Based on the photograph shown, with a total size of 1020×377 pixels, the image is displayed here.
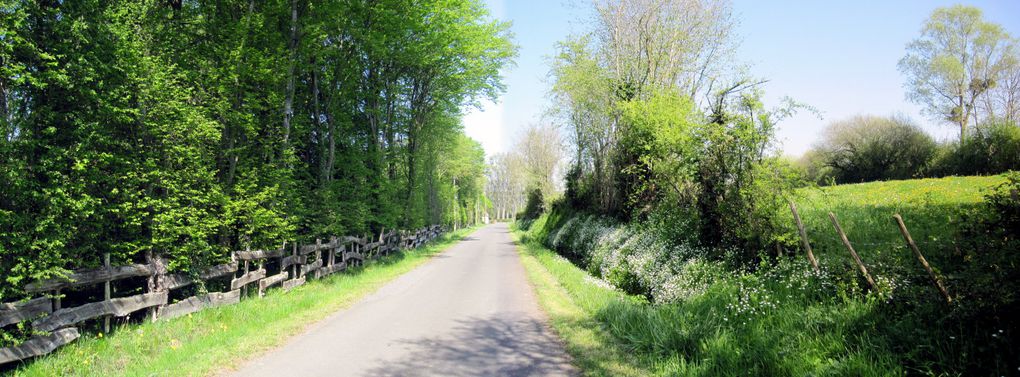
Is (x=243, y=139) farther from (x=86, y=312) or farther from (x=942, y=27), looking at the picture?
(x=942, y=27)

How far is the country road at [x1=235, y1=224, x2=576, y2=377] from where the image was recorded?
562 cm

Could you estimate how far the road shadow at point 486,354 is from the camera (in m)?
5.55

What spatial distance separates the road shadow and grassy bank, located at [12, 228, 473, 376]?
2024mm

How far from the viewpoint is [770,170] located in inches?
332

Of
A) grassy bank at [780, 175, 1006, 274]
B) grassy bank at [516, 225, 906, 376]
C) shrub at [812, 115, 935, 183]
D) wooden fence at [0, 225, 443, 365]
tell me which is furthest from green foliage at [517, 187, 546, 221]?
grassy bank at [516, 225, 906, 376]

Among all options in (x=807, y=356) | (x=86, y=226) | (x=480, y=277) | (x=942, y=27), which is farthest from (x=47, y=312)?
(x=942, y=27)

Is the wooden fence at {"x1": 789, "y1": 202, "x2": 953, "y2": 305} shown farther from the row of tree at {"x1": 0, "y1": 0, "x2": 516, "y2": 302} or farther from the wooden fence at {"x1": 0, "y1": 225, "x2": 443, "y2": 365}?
the row of tree at {"x1": 0, "y1": 0, "x2": 516, "y2": 302}

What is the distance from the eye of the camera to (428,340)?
7.00 metres

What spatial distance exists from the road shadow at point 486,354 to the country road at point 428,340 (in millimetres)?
12

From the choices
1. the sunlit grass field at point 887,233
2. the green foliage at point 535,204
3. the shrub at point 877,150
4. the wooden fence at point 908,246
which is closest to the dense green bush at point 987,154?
the shrub at point 877,150

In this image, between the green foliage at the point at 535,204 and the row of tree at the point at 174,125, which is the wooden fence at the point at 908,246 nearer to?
the row of tree at the point at 174,125

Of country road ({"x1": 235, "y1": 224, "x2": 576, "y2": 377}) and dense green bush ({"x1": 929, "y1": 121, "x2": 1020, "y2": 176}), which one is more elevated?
dense green bush ({"x1": 929, "y1": 121, "x2": 1020, "y2": 176})

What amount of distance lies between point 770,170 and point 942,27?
147 feet

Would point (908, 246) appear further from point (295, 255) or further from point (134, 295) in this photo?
point (295, 255)
